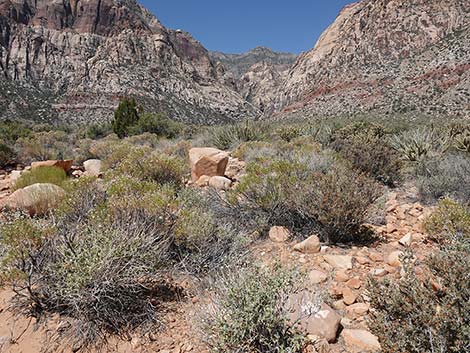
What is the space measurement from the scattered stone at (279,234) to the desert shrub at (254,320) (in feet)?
4.93

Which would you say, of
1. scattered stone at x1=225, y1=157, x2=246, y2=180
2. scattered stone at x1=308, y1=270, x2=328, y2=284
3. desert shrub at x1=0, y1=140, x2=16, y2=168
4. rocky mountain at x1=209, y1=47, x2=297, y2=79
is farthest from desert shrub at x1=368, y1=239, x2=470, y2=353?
rocky mountain at x1=209, y1=47, x2=297, y2=79

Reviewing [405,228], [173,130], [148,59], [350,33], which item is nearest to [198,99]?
[148,59]

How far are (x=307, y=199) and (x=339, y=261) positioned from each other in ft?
2.89

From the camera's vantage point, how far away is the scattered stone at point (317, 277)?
9.09 feet

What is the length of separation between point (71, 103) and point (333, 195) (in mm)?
64889

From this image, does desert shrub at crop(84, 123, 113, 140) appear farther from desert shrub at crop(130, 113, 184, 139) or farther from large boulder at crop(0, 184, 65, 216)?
large boulder at crop(0, 184, 65, 216)

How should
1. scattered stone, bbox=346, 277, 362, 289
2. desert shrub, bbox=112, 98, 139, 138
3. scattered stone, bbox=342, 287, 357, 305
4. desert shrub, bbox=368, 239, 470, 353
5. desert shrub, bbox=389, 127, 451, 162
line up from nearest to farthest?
desert shrub, bbox=368, 239, 470, 353
scattered stone, bbox=342, 287, 357, 305
scattered stone, bbox=346, 277, 362, 289
desert shrub, bbox=389, 127, 451, 162
desert shrub, bbox=112, 98, 139, 138

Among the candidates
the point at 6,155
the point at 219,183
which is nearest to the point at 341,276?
the point at 219,183

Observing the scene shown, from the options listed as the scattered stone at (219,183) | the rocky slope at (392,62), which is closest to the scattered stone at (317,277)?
the scattered stone at (219,183)

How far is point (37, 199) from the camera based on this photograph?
473 cm

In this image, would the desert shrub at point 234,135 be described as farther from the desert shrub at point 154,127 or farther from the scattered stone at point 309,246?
the scattered stone at point 309,246

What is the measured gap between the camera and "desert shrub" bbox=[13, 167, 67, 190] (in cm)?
614

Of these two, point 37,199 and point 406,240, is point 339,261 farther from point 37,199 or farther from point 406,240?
point 37,199

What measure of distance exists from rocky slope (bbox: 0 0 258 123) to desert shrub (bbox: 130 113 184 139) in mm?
37443
